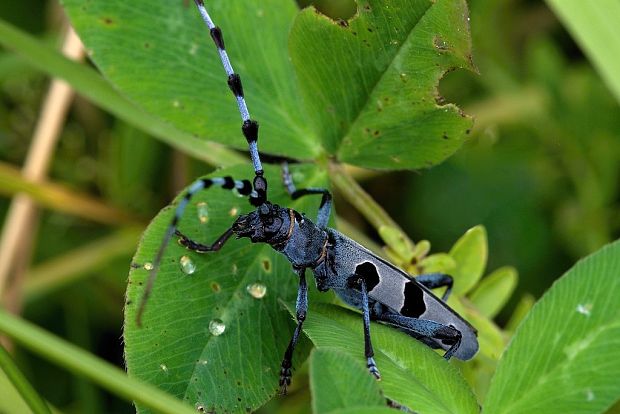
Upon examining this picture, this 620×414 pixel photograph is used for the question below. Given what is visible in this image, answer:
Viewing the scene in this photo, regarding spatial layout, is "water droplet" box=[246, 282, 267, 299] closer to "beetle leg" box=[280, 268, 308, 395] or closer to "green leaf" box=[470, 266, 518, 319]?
"beetle leg" box=[280, 268, 308, 395]

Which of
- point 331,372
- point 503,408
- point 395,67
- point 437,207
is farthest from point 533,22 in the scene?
point 331,372

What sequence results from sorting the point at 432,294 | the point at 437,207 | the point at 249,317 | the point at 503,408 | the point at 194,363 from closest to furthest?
the point at 503,408 → the point at 194,363 → the point at 249,317 → the point at 432,294 → the point at 437,207

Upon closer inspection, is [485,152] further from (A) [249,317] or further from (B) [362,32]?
(A) [249,317]

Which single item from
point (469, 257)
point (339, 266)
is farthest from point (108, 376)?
point (469, 257)

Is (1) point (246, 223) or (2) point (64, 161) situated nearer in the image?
(1) point (246, 223)

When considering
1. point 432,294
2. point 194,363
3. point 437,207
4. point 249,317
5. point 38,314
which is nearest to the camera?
point 194,363

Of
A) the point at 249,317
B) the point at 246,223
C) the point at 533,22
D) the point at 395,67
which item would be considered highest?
the point at 533,22

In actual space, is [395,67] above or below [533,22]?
below
